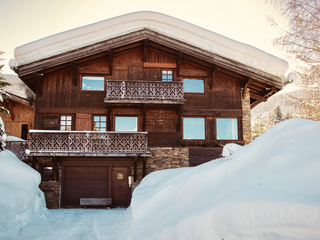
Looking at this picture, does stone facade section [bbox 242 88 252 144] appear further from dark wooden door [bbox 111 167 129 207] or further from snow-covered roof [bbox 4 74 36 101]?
snow-covered roof [bbox 4 74 36 101]

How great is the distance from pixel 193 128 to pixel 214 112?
1.67 meters

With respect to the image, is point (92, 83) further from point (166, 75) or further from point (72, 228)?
point (72, 228)

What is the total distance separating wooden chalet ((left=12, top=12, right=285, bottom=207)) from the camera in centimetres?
1518

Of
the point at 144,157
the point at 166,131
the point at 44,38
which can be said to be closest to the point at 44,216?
the point at 144,157

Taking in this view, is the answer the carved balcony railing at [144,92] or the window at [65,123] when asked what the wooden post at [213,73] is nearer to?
the carved balcony railing at [144,92]

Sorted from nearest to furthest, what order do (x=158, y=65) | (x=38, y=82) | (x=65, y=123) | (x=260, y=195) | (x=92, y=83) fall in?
(x=260, y=195)
(x=38, y=82)
(x=65, y=123)
(x=92, y=83)
(x=158, y=65)

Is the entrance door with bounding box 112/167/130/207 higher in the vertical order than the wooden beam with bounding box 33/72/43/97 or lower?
lower

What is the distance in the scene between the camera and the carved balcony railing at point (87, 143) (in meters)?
14.5

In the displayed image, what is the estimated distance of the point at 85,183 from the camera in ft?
51.2

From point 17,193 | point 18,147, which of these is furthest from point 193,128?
point 18,147

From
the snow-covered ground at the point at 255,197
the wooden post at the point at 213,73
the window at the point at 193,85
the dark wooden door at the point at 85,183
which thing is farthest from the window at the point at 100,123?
the snow-covered ground at the point at 255,197

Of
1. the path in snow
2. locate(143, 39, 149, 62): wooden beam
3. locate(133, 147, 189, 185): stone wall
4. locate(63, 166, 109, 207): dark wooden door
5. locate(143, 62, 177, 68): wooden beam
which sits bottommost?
the path in snow

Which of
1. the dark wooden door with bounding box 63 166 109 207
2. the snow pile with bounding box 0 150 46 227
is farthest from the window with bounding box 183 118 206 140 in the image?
the snow pile with bounding box 0 150 46 227

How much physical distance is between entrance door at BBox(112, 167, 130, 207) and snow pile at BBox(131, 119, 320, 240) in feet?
32.6
